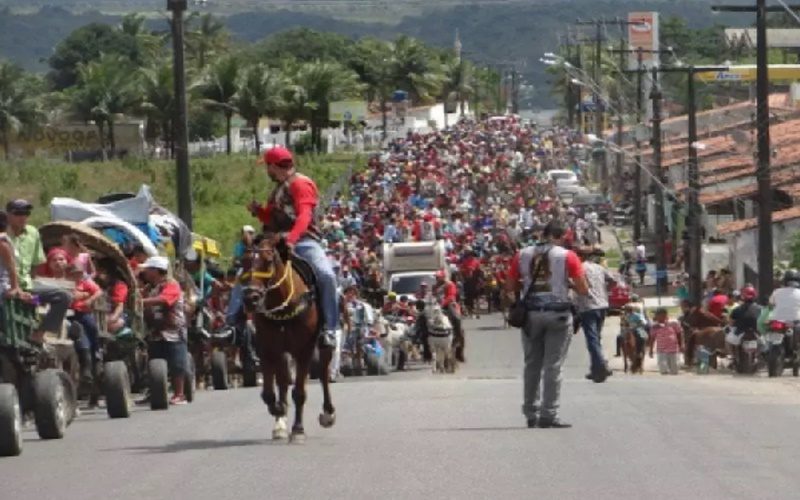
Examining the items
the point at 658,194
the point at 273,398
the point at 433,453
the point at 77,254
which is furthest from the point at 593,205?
the point at 433,453

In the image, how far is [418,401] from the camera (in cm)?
2105

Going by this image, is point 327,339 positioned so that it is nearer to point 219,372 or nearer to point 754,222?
point 219,372

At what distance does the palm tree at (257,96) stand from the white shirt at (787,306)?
251ft

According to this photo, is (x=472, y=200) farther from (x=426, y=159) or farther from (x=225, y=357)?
(x=225, y=357)

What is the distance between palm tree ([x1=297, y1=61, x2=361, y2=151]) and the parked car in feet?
82.8

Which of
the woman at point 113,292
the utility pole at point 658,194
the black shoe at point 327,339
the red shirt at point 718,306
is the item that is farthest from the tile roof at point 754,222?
the black shoe at point 327,339

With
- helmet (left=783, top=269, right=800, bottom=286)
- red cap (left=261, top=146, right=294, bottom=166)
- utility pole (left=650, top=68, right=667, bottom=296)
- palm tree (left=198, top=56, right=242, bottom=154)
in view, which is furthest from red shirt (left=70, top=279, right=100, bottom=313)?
palm tree (left=198, top=56, right=242, bottom=154)

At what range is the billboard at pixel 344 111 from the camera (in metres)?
121

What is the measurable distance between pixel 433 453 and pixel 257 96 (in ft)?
312

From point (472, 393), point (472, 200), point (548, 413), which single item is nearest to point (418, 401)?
point (472, 393)

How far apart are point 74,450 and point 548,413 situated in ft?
13.3

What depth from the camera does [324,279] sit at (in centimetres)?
1620

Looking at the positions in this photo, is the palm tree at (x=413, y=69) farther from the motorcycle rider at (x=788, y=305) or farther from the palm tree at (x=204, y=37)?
the motorcycle rider at (x=788, y=305)

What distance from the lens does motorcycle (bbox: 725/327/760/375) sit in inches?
1264
